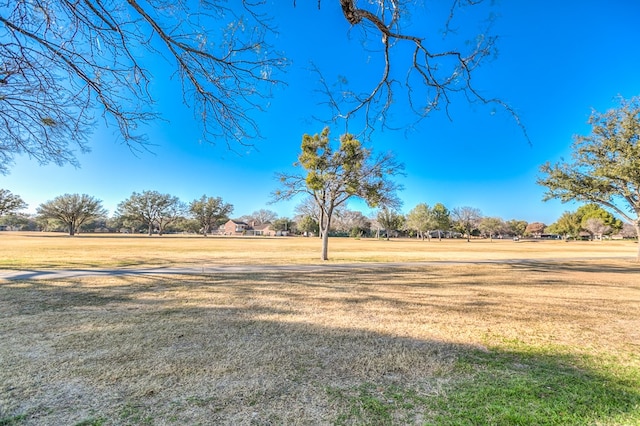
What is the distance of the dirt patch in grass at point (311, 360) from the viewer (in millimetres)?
2387

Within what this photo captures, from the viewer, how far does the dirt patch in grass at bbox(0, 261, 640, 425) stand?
2.39 meters

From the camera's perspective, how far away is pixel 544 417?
232 cm

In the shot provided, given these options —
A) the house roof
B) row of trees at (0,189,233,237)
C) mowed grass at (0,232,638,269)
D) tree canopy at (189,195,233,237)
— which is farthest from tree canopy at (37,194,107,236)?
the house roof

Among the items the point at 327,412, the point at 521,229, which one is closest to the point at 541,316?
the point at 327,412

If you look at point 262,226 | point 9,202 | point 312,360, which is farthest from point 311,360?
point 262,226

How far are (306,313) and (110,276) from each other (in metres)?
7.72

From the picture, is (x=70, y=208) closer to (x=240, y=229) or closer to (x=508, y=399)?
(x=240, y=229)

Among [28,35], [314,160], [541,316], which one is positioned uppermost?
[314,160]

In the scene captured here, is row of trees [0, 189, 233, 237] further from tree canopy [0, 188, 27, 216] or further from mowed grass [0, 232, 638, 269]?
mowed grass [0, 232, 638, 269]

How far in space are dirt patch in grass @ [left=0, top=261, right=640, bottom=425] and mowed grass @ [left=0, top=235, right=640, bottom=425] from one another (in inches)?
0.7

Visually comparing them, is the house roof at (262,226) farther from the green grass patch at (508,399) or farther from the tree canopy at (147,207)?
the green grass patch at (508,399)

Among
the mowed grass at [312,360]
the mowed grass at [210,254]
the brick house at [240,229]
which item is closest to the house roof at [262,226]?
the brick house at [240,229]

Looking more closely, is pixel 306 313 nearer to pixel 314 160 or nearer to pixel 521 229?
pixel 314 160

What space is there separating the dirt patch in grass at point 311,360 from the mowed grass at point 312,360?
0.02 metres
